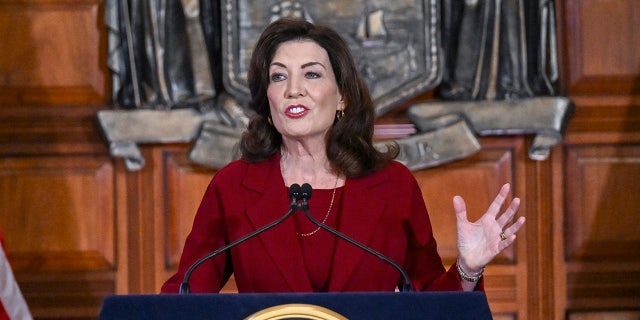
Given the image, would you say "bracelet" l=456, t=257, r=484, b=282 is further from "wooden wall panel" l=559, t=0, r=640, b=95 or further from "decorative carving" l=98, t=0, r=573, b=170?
"wooden wall panel" l=559, t=0, r=640, b=95

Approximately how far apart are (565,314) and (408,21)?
1.56 metres

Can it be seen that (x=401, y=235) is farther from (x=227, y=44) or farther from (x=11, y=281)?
(x=227, y=44)

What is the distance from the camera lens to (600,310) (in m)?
4.30

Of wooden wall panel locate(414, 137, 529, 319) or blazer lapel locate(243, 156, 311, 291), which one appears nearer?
blazer lapel locate(243, 156, 311, 291)

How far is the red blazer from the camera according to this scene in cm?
234

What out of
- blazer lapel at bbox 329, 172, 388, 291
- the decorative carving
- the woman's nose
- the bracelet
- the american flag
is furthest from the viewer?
the decorative carving

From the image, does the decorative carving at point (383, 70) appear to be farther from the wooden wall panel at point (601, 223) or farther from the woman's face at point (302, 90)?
the woman's face at point (302, 90)

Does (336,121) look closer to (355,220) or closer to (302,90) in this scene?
(302,90)

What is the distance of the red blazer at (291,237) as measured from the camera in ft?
7.67

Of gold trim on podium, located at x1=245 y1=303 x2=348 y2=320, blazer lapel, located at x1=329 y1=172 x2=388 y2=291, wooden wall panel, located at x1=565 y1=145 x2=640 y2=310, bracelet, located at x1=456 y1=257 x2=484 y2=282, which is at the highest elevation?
gold trim on podium, located at x1=245 y1=303 x2=348 y2=320

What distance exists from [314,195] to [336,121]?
0.25 meters

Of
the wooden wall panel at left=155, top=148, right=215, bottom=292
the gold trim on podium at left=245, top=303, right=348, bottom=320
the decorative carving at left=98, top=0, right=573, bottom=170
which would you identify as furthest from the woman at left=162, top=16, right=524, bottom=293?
the wooden wall panel at left=155, top=148, right=215, bottom=292

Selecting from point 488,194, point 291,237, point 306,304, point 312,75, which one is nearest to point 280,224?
point 291,237

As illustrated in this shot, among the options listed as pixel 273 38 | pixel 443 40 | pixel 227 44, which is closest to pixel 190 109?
pixel 227 44
